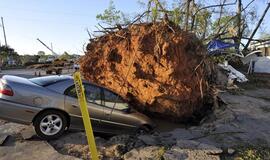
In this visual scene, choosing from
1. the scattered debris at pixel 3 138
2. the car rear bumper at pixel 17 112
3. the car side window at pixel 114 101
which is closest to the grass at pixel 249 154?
the car side window at pixel 114 101

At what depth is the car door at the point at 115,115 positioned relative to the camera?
730cm

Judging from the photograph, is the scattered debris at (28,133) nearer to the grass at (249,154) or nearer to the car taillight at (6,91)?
the car taillight at (6,91)

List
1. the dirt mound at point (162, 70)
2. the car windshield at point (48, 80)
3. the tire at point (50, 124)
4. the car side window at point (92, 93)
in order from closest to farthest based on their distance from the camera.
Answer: the tire at point (50, 124), the car windshield at point (48, 80), the car side window at point (92, 93), the dirt mound at point (162, 70)

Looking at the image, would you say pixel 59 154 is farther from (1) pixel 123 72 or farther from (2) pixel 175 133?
(1) pixel 123 72

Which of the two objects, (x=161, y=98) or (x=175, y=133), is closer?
(x=175, y=133)

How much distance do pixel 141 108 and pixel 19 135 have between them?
13.2 ft

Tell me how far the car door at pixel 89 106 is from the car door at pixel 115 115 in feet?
0.53

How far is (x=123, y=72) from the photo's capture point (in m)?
9.70

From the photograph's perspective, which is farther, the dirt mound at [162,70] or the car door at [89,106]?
the dirt mound at [162,70]

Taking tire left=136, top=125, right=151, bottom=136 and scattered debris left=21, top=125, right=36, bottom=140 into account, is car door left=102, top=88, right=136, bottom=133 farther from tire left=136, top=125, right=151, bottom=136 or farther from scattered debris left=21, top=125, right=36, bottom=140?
scattered debris left=21, top=125, right=36, bottom=140

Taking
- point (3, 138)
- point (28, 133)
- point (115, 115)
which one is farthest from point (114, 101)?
point (3, 138)

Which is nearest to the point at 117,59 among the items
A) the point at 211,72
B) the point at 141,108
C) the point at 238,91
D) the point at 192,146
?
the point at 141,108

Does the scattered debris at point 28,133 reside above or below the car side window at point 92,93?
below

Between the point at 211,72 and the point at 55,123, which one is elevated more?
the point at 211,72
